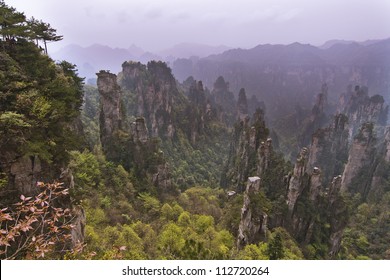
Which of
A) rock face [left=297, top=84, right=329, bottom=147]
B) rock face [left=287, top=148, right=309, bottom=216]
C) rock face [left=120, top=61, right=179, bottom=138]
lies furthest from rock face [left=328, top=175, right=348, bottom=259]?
rock face [left=297, top=84, right=329, bottom=147]

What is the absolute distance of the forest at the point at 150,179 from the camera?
1211 centimetres

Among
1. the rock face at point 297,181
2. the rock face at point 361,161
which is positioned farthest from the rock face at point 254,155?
the rock face at point 361,161

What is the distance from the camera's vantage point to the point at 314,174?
36406 millimetres

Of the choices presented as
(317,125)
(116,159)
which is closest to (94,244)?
(116,159)

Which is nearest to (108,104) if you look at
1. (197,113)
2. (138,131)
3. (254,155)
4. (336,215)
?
(138,131)

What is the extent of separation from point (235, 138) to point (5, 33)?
213 ft

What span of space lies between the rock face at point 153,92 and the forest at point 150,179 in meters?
0.39

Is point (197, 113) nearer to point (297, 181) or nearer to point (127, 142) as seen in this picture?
point (127, 142)

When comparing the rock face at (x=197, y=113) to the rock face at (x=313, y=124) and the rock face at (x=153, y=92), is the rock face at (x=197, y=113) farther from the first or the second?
the rock face at (x=313, y=124)

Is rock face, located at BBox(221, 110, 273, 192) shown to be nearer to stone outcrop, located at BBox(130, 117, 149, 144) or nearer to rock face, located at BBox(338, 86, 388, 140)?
stone outcrop, located at BBox(130, 117, 149, 144)

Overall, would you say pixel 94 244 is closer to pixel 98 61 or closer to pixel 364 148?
pixel 364 148

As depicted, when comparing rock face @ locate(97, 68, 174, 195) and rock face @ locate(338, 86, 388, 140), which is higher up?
rock face @ locate(97, 68, 174, 195)

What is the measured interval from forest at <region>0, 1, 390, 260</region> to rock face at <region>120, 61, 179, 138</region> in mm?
393

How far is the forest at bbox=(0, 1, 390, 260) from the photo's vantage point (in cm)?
1211
